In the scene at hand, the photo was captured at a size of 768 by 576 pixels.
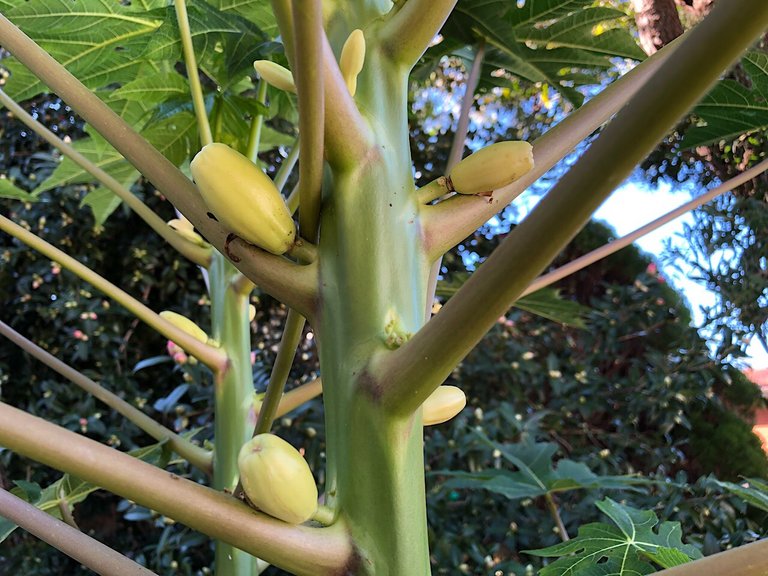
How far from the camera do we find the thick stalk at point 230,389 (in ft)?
1.75

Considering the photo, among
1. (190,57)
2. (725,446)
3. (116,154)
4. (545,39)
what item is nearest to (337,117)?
(190,57)

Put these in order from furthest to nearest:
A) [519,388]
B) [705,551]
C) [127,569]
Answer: [519,388]
[705,551]
[127,569]

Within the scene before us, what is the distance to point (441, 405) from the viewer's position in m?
0.39

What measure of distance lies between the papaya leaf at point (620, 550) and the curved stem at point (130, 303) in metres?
0.32

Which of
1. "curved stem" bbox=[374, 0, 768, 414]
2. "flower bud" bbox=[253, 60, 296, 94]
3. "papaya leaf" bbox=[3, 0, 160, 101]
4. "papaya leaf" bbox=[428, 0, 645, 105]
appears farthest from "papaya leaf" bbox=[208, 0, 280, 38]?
"curved stem" bbox=[374, 0, 768, 414]

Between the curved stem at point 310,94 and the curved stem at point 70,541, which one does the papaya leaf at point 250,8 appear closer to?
the curved stem at point 310,94

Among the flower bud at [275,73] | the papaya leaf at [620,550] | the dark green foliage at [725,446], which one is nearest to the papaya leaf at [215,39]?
the flower bud at [275,73]

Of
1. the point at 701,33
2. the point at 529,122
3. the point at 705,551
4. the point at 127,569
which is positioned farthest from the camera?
the point at 529,122

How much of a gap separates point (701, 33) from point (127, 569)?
34 centimetres

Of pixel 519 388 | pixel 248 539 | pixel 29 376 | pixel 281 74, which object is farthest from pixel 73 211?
pixel 248 539

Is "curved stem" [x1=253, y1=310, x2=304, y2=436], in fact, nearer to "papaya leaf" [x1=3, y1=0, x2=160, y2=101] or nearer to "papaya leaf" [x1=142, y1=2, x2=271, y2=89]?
"papaya leaf" [x1=142, y1=2, x2=271, y2=89]

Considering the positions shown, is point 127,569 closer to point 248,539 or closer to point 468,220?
point 248,539

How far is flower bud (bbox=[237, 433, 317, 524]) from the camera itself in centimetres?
28

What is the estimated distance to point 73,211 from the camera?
6.67ft
